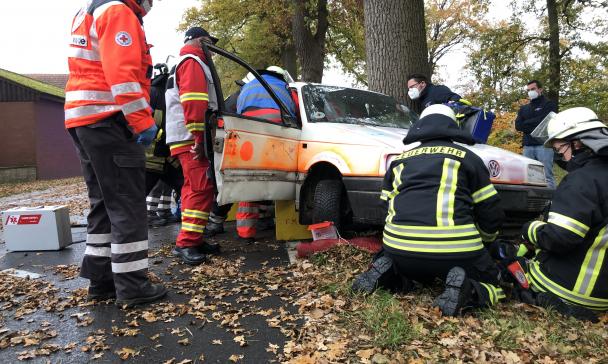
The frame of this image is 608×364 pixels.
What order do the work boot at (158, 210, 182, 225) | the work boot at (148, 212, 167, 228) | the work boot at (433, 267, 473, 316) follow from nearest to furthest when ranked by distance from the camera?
the work boot at (433, 267, 473, 316)
the work boot at (148, 212, 167, 228)
the work boot at (158, 210, 182, 225)

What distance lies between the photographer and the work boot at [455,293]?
287 centimetres

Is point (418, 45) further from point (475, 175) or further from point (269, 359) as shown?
point (269, 359)

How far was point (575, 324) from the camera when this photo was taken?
284 cm

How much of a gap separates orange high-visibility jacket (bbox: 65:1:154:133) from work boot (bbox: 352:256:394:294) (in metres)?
1.87

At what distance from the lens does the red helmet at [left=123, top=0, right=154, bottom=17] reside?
3317 millimetres

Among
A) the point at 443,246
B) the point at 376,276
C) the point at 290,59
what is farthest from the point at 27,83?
the point at 443,246

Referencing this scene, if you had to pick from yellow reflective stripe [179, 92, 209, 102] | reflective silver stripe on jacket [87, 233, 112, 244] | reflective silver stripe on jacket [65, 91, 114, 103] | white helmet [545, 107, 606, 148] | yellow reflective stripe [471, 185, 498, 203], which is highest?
yellow reflective stripe [179, 92, 209, 102]

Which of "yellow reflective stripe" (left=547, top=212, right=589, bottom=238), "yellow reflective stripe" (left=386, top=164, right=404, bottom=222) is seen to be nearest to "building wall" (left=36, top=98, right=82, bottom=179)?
"yellow reflective stripe" (left=386, top=164, right=404, bottom=222)

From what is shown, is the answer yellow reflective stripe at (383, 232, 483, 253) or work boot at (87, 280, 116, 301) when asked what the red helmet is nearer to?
work boot at (87, 280, 116, 301)

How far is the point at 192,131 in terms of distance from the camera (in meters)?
4.25

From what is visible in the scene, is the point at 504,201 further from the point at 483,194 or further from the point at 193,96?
the point at 193,96

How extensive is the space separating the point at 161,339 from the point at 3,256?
11.5ft

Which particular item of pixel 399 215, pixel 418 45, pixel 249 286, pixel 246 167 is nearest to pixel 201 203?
pixel 246 167

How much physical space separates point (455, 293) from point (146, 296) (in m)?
2.19
